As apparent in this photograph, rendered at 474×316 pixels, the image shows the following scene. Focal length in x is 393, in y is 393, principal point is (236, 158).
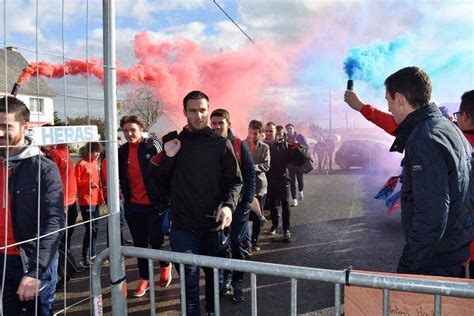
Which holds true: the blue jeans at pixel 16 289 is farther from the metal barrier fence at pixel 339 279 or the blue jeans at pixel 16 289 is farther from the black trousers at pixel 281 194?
the black trousers at pixel 281 194

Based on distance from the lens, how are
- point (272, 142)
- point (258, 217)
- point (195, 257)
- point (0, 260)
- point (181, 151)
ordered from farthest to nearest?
point (272, 142) → point (258, 217) → point (181, 151) → point (0, 260) → point (195, 257)

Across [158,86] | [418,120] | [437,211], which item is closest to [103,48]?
[418,120]

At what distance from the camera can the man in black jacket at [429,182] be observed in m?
2.00

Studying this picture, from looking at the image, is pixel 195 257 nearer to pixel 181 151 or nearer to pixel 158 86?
pixel 181 151

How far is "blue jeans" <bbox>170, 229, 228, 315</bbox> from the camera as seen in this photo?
117 inches

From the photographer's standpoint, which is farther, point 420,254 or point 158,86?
point 158,86

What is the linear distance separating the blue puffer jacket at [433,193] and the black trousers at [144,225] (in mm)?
2890

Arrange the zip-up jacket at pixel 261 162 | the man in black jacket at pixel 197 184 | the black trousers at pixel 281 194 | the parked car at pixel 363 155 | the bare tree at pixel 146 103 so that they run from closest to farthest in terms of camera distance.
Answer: the man in black jacket at pixel 197 184, the zip-up jacket at pixel 261 162, the black trousers at pixel 281 194, the bare tree at pixel 146 103, the parked car at pixel 363 155

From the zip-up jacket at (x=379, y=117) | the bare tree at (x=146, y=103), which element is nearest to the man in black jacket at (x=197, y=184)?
the zip-up jacket at (x=379, y=117)

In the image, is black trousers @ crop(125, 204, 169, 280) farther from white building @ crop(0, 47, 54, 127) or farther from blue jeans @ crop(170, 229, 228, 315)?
white building @ crop(0, 47, 54, 127)

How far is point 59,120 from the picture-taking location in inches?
83.2

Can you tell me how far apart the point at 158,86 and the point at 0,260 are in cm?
1435

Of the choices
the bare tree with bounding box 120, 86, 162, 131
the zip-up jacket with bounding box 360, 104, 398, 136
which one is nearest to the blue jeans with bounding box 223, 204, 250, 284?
the zip-up jacket with bounding box 360, 104, 398, 136

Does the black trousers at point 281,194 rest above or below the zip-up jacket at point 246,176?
below
